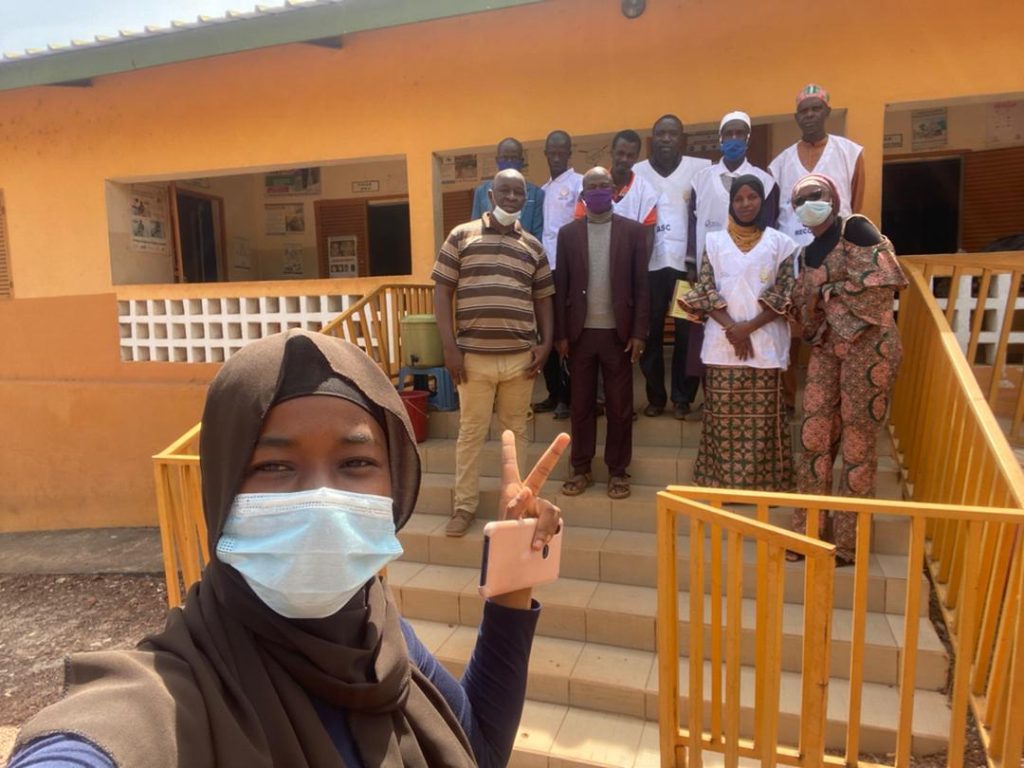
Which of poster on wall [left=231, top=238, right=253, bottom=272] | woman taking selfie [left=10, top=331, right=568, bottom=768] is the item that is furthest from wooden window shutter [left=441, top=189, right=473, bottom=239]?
woman taking selfie [left=10, top=331, right=568, bottom=768]

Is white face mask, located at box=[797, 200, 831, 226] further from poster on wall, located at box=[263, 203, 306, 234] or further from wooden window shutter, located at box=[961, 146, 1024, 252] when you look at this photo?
poster on wall, located at box=[263, 203, 306, 234]

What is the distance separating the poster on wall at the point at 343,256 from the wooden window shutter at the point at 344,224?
4 centimetres

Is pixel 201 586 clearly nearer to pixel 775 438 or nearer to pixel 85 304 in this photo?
pixel 775 438

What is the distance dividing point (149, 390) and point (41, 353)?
149 centimetres

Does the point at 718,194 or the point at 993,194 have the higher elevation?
the point at 993,194

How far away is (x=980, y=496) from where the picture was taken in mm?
2662

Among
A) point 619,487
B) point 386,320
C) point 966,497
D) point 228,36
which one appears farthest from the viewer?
point 386,320

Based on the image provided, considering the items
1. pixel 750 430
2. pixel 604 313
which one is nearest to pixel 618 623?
pixel 750 430

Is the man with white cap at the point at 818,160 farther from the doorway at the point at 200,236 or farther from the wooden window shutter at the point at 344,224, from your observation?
the doorway at the point at 200,236

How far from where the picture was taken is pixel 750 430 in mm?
3619

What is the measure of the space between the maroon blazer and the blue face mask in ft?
2.68

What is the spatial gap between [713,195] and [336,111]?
12.0ft

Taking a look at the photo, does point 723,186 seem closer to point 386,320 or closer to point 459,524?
point 459,524

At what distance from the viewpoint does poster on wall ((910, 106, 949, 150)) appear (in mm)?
6652
